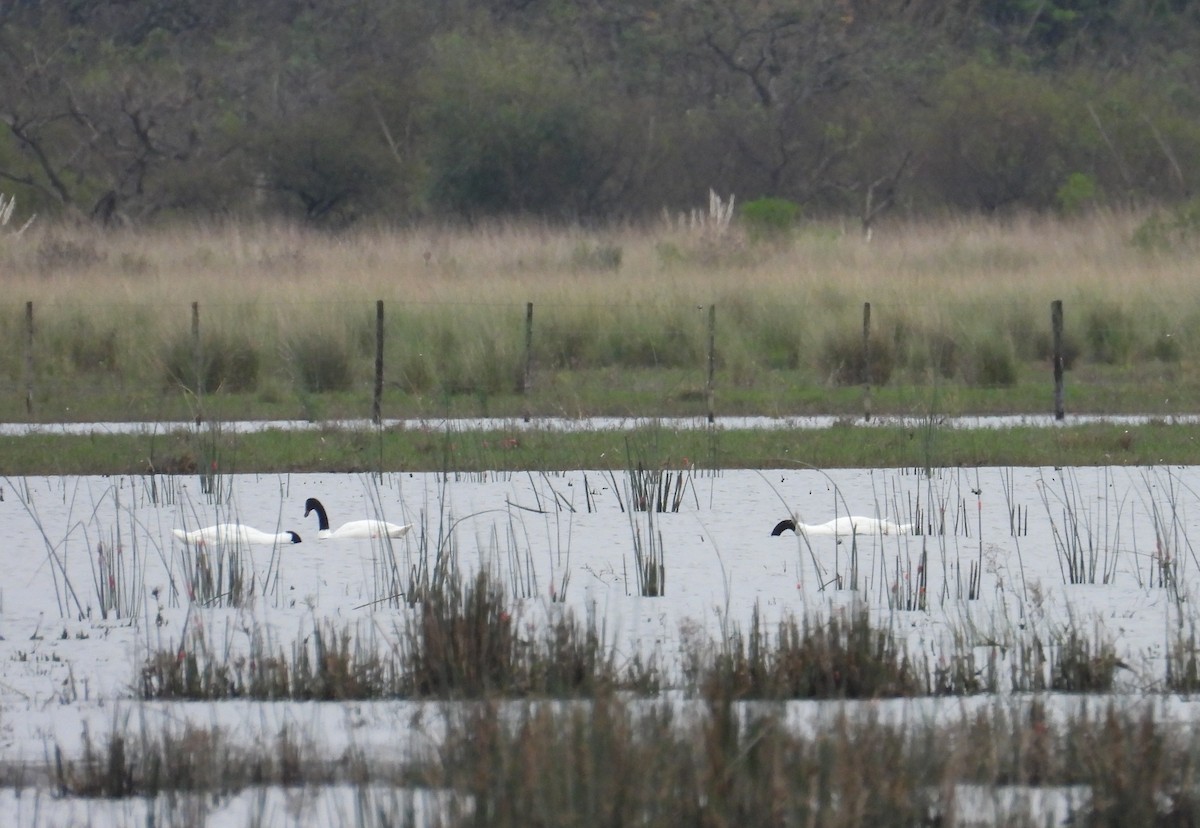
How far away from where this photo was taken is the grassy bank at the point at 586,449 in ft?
45.6

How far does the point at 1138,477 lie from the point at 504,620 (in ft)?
24.7

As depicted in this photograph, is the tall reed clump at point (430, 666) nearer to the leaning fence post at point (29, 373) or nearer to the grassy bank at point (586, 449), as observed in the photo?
the grassy bank at point (586, 449)

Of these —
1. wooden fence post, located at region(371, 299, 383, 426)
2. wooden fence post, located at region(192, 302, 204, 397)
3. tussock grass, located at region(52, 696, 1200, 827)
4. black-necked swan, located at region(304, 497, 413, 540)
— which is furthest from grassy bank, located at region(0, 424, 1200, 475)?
tussock grass, located at region(52, 696, 1200, 827)

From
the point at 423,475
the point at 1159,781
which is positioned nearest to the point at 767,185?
the point at 423,475

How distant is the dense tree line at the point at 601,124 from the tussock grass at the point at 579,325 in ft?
38.3

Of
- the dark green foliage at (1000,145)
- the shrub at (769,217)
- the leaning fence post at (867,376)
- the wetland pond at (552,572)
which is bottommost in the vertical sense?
the wetland pond at (552,572)

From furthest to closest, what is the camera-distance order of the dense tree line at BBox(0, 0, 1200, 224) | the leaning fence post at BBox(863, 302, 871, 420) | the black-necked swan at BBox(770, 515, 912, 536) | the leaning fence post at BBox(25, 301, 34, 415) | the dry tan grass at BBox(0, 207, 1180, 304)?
the dense tree line at BBox(0, 0, 1200, 224) < the dry tan grass at BBox(0, 207, 1180, 304) < the leaning fence post at BBox(25, 301, 34, 415) < the leaning fence post at BBox(863, 302, 871, 420) < the black-necked swan at BBox(770, 515, 912, 536)

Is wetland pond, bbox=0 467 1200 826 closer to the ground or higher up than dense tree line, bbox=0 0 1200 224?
closer to the ground

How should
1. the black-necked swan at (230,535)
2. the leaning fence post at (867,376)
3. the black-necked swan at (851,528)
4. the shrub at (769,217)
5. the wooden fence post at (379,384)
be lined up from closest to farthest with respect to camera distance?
the black-necked swan at (230,535), the black-necked swan at (851,528), the leaning fence post at (867,376), the wooden fence post at (379,384), the shrub at (769,217)

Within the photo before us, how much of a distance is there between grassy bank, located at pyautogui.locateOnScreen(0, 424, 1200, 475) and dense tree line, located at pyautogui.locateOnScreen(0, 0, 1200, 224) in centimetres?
2245

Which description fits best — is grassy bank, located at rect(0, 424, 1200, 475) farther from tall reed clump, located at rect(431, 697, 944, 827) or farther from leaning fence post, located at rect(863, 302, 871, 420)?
tall reed clump, located at rect(431, 697, 944, 827)

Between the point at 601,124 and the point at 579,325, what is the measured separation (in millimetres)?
20879

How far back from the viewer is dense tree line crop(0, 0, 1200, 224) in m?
40.3

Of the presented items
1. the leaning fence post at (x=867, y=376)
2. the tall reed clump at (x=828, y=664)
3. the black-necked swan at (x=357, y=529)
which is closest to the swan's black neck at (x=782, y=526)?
the black-necked swan at (x=357, y=529)
